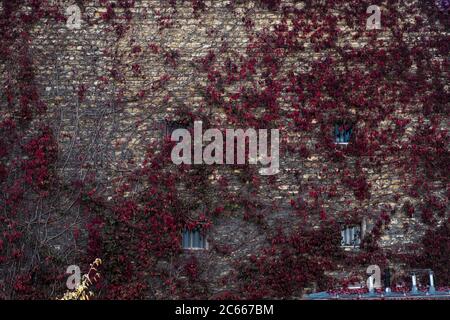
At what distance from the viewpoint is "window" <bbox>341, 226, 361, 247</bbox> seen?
35.0 feet

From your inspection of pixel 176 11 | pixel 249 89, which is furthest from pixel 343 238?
pixel 176 11

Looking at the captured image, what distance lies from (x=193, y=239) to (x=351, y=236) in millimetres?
2844

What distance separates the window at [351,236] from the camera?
35.0ft

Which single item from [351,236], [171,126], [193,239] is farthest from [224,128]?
[351,236]

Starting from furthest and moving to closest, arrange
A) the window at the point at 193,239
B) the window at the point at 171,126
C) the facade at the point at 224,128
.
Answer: the window at the point at 171,126
the window at the point at 193,239
the facade at the point at 224,128

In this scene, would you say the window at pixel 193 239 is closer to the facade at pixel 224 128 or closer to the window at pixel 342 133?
the facade at pixel 224 128

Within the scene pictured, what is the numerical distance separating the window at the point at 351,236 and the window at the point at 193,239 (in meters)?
2.52

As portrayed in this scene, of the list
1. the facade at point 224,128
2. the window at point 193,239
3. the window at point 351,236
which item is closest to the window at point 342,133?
the facade at point 224,128

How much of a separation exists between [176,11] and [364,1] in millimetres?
3506

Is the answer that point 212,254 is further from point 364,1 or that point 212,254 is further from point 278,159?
point 364,1

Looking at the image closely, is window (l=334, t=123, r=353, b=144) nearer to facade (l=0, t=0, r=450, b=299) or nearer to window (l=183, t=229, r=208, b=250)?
facade (l=0, t=0, r=450, b=299)

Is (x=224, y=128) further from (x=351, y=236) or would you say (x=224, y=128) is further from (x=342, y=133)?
(x=351, y=236)

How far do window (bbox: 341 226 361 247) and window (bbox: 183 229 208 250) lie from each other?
2518mm

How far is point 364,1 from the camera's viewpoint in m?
11.1
